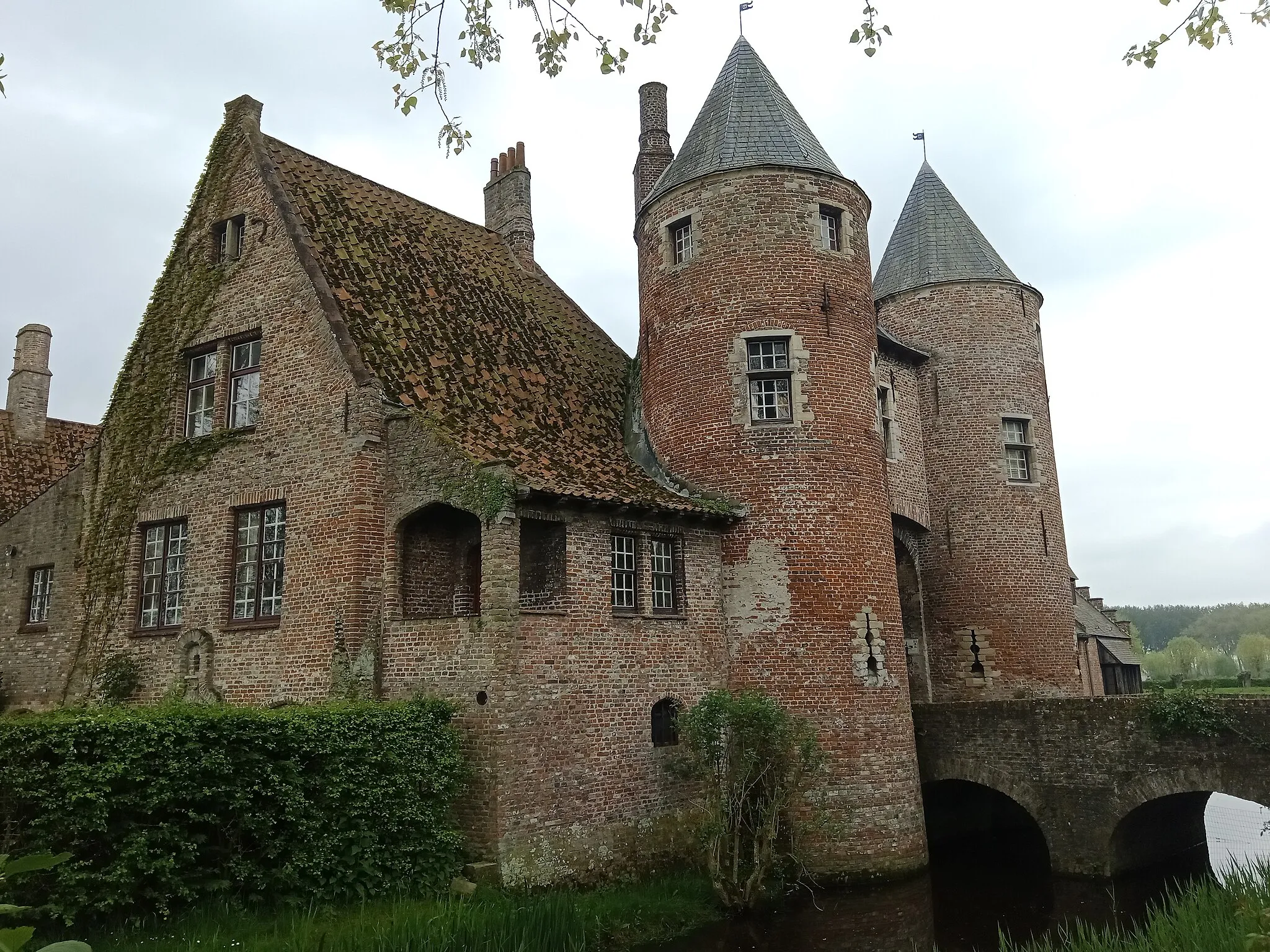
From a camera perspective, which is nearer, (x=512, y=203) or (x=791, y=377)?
(x=791, y=377)

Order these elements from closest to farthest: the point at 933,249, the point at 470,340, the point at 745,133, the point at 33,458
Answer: the point at 470,340, the point at 745,133, the point at 933,249, the point at 33,458

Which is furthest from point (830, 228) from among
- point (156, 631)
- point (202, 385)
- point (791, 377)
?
point (156, 631)

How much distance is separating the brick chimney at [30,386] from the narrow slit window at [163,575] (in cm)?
1057

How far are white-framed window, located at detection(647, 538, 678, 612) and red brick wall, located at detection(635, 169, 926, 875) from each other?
106 cm

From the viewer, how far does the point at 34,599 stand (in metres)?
18.0

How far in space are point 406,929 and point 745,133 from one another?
13.7 metres

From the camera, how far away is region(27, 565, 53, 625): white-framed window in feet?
58.2

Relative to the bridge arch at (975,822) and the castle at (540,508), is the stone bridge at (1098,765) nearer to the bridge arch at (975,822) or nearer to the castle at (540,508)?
the bridge arch at (975,822)

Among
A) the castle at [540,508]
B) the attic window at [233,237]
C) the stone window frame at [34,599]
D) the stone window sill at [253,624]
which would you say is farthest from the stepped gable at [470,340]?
the stone window frame at [34,599]

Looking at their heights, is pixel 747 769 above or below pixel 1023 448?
below

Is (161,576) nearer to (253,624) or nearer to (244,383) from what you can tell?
(253,624)

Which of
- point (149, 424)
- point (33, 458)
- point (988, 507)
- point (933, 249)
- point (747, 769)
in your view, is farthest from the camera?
point (33, 458)

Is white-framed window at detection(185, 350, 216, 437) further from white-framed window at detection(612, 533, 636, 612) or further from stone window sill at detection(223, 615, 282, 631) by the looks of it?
white-framed window at detection(612, 533, 636, 612)

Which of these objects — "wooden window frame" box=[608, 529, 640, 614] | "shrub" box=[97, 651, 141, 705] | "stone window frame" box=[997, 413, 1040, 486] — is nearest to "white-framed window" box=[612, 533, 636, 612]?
"wooden window frame" box=[608, 529, 640, 614]
